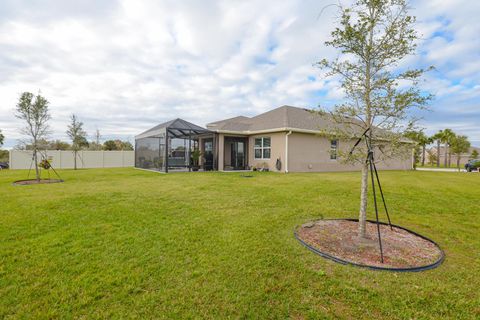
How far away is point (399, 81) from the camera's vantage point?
3.27m

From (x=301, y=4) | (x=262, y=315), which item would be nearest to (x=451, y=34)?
(x=301, y=4)

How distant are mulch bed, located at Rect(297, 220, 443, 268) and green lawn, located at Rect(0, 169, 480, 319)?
19 cm

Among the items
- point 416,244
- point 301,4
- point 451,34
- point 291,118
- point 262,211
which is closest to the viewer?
point 416,244

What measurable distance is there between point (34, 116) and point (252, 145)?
1127 centimetres

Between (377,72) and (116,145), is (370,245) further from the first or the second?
(116,145)

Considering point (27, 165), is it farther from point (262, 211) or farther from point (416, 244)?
point (416, 244)

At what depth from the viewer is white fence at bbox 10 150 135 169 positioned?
62.2ft

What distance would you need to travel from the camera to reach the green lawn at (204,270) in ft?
6.48

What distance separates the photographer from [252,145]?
15.3 metres

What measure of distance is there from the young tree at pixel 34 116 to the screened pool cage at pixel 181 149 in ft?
17.4

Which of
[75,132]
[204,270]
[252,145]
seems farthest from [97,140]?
[204,270]

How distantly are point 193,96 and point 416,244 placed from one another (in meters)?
17.0

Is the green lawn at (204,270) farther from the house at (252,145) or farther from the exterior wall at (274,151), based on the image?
the house at (252,145)

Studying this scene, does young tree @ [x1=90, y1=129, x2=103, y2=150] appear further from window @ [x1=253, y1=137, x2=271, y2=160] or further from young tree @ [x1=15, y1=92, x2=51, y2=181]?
window @ [x1=253, y1=137, x2=271, y2=160]
